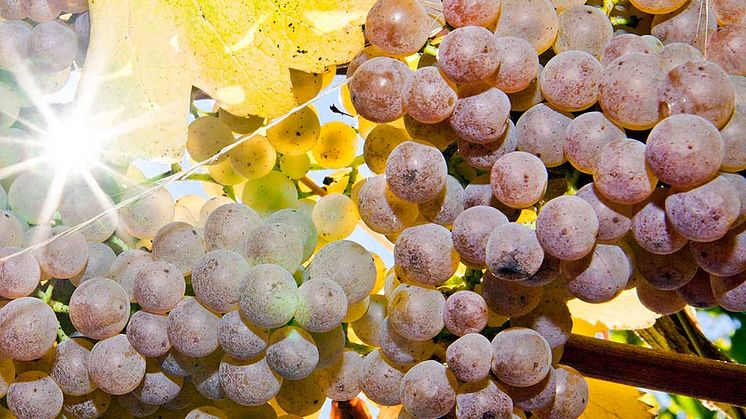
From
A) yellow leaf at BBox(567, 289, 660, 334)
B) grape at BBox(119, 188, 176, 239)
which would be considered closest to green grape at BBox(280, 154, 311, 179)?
grape at BBox(119, 188, 176, 239)

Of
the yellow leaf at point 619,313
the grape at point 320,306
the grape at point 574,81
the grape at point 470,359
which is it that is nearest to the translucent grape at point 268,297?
the grape at point 320,306

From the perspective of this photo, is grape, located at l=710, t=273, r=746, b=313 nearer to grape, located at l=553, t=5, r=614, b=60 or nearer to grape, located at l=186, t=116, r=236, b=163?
grape, located at l=553, t=5, r=614, b=60

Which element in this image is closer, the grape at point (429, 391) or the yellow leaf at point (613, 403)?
the grape at point (429, 391)

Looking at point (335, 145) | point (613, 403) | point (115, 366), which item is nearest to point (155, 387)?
point (115, 366)

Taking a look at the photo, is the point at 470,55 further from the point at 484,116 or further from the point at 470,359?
the point at 470,359

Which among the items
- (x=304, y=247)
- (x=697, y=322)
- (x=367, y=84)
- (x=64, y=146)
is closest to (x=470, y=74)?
(x=367, y=84)

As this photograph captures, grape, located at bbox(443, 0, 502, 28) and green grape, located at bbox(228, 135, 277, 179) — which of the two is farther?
green grape, located at bbox(228, 135, 277, 179)

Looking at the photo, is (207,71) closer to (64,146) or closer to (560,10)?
(64,146)

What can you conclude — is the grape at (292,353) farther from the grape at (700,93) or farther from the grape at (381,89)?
the grape at (700,93)
